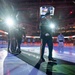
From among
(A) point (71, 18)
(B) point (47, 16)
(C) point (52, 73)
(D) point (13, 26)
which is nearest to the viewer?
(C) point (52, 73)

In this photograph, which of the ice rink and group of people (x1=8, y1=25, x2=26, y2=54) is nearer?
the ice rink

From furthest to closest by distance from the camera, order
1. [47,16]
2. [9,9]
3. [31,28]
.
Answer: [31,28] → [9,9] → [47,16]

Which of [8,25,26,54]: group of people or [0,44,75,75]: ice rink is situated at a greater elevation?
[8,25,26,54]: group of people

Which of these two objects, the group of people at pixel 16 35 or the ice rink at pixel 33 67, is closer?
the ice rink at pixel 33 67

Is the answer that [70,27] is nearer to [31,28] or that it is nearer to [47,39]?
[31,28]

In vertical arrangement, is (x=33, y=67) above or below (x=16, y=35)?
below

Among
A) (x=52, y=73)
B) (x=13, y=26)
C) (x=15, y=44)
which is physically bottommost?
(x=52, y=73)

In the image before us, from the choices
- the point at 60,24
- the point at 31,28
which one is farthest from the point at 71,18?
the point at 31,28

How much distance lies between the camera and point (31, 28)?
133 ft

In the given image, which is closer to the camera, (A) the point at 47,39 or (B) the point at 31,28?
(A) the point at 47,39

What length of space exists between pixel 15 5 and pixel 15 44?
843 cm

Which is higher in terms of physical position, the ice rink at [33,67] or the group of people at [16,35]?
the group of people at [16,35]

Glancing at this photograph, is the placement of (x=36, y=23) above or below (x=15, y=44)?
above

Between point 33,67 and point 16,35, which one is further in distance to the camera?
point 16,35
